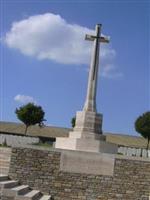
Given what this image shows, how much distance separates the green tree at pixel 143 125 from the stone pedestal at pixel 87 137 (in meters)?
22.3

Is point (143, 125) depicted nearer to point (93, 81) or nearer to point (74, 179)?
point (93, 81)

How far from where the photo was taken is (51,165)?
12891mm

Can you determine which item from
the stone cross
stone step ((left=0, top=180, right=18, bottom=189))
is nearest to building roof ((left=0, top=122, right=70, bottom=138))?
the stone cross

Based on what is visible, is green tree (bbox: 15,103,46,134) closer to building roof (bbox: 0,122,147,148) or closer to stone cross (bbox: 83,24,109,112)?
building roof (bbox: 0,122,147,148)

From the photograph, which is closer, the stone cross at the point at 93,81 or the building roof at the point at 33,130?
the stone cross at the point at 93,81

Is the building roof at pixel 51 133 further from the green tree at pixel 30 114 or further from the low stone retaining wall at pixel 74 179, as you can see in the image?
the low stone retaining wall at pixel 74 179

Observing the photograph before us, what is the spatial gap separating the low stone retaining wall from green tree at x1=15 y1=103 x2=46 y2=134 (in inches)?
1013

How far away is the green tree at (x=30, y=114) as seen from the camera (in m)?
38.7

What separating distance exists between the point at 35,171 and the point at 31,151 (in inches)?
22.9

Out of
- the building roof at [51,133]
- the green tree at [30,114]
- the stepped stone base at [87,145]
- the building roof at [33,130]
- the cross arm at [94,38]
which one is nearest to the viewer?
the stepped stone base at [87,145]

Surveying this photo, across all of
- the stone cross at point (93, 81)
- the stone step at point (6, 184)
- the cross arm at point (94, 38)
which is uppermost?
the cross arm at point (94, 38)

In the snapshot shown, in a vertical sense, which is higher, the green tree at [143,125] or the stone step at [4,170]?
the green tree at [143,125]

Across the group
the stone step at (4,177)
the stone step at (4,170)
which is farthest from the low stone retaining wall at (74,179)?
the stone step at (4,177)

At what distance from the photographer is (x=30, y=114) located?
1522 inches
